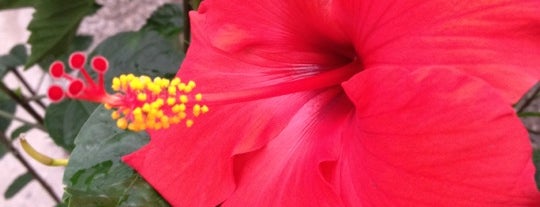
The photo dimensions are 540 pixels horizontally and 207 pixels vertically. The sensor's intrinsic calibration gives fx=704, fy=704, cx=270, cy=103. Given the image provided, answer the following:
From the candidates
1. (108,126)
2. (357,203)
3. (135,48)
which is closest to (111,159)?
(108,126)

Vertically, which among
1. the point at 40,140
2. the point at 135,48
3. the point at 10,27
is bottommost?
the point at 40,140

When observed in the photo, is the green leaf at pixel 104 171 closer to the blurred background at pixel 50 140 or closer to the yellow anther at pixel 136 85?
the yellow anther at pixel 136 85

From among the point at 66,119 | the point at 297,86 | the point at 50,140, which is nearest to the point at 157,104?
the point at 297,86

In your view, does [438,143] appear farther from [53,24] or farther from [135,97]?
[53,24]

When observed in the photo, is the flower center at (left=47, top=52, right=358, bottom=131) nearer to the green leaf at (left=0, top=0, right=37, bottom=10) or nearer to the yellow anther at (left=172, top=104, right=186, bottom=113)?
the yellow anther at (left=172, top=104, right=186, bottom=113)

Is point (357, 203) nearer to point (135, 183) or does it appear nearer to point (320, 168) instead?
point (320, 168)

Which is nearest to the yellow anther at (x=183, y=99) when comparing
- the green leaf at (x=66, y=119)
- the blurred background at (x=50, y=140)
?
the green leaf at (x=66, y=119)

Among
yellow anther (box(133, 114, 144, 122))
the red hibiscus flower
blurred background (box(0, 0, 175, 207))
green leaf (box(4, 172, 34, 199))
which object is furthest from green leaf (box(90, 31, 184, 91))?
blurred background (box(0, 0, 175, 207))
